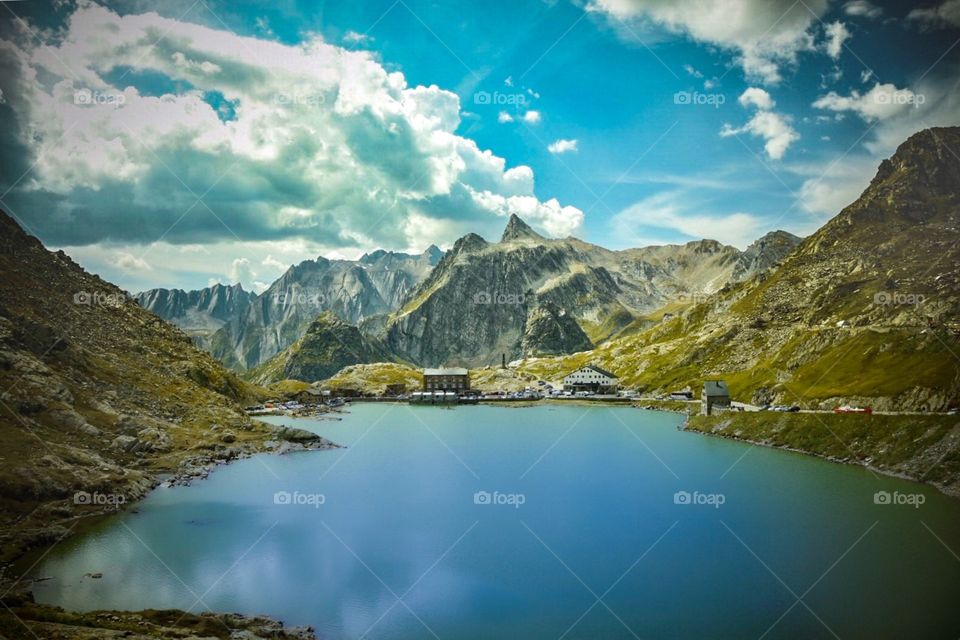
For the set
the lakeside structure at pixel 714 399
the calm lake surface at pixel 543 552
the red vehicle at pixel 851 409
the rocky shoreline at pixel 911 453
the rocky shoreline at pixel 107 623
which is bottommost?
the rocky shoreline at pixel 107 623

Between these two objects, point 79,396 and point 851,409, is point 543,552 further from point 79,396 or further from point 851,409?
point 79,396

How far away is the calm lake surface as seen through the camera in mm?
37125

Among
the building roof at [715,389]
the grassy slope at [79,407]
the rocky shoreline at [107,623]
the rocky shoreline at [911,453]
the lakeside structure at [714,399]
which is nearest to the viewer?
the rocky shoreline at [107,623]

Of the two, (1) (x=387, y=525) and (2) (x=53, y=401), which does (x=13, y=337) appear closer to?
(2) (x=53, y=401)

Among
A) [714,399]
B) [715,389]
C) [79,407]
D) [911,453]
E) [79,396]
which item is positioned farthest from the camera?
[715,389]

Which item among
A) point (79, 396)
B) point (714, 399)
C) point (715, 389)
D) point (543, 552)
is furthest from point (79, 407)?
point (715, 389)

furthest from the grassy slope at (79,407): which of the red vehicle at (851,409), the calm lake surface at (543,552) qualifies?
the red vehicle at (851,409)

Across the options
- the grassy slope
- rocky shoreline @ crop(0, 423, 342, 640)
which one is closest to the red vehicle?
rocky shoreline @ crop(0, 423, 342, 640)

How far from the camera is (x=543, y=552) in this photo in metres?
49.1

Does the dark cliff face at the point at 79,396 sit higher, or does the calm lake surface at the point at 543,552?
the dark cliff face at the point at 79,396

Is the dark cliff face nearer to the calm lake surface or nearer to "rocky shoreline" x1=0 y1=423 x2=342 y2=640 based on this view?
the calm lake surface

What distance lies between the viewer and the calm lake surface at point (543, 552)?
122 feet

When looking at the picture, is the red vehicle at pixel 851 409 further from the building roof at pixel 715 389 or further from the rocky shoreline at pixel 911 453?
the building roof at pixel 715 389

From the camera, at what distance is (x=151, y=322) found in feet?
469
